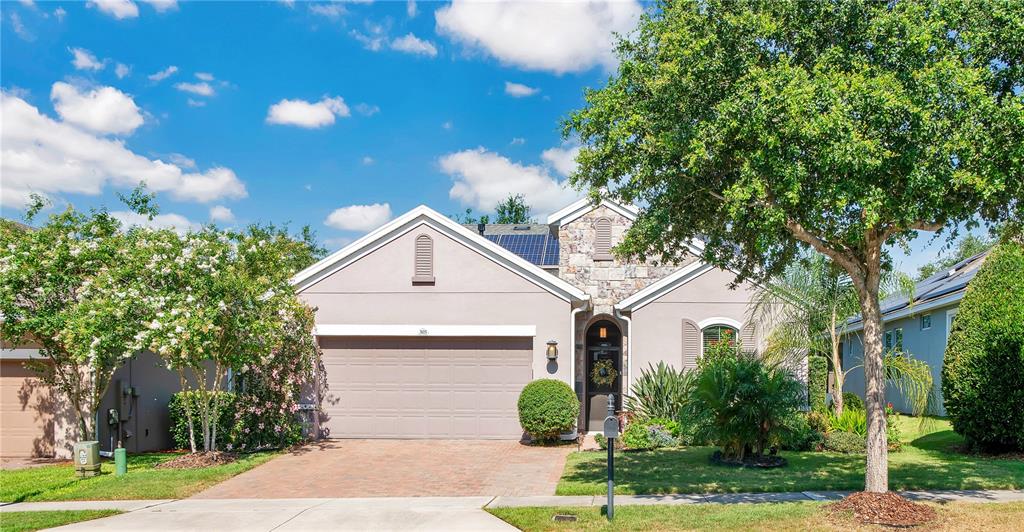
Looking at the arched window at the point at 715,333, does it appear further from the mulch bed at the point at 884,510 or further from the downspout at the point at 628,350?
the mulch bed at the point at 884,510

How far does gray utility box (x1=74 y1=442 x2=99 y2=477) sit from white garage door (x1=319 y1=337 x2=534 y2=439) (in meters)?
5.39

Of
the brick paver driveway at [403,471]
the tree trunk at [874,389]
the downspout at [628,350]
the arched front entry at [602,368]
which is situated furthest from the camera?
the arched front entry at [602,368]

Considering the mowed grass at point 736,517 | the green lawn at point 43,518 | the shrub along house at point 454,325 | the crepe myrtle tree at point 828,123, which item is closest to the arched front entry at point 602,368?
the shrub along house at point 454,325

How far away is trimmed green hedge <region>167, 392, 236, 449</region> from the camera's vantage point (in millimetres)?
14773

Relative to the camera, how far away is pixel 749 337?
1689cm

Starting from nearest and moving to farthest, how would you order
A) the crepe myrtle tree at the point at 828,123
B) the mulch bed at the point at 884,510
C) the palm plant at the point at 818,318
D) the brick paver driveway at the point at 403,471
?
the crepe myrtle tree at the point at 828,123
the mulch bed at the point at 884,510
the brick paver driveway at the point at 403,471
the palm plant at the point at 818,318

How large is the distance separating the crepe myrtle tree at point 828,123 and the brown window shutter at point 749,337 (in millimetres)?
7275

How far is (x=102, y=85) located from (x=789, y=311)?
1692cm

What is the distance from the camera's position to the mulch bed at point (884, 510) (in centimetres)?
787

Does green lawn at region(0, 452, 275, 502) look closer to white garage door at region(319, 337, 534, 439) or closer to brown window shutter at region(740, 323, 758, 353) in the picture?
white garage door at region(319, 337, 534, 439)

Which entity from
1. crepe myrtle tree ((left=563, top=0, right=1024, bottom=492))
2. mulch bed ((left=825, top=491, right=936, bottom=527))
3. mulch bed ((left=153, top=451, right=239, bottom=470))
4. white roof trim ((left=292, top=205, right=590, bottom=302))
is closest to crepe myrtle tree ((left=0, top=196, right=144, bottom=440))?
mulch bed ((left=153, top=451, right=239, bottom=470))

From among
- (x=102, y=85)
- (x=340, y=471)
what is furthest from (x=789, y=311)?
A: (x=102, y=85)

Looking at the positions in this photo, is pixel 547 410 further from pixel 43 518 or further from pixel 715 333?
pixel 43 518

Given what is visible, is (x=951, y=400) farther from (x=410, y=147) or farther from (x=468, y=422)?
(x=410, y=147)
